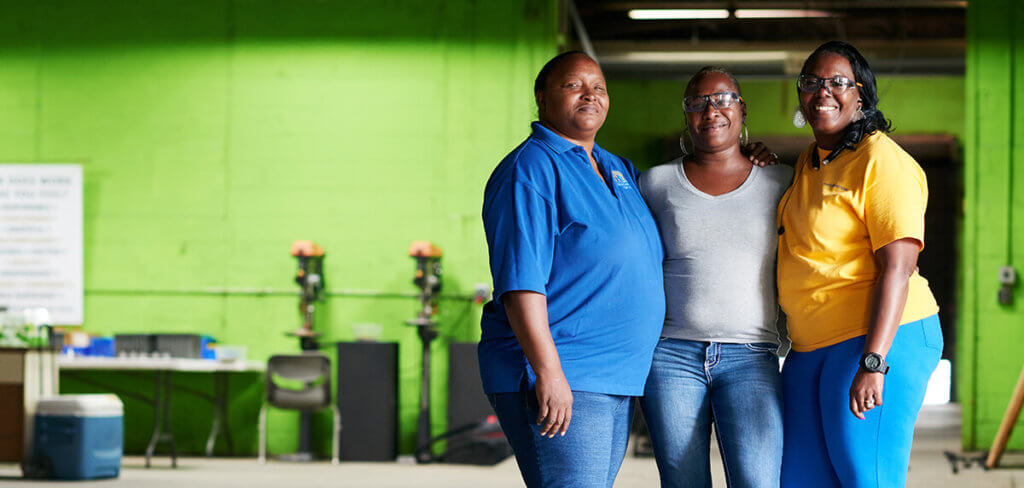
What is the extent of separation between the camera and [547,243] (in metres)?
1.97

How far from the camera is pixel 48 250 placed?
25.1 feet

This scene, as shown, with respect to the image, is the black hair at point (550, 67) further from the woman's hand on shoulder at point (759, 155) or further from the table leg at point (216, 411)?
the table leg at point (216, 411)

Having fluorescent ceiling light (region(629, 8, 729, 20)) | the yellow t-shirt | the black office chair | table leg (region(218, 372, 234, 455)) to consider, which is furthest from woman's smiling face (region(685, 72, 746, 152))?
fluorescent ceiling light (region(629, 8, 729, 20))

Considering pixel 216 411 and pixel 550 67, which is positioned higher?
pixel 550 67

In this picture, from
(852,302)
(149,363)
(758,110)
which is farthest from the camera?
(758,110)

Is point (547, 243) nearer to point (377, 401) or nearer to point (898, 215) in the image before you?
point (898, 215)

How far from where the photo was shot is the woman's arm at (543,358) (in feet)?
6.27

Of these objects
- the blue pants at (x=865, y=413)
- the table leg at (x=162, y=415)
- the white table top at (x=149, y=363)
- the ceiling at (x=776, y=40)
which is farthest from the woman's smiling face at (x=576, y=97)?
the ceiling at (x=776, y=40)

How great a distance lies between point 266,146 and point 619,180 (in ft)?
19.4

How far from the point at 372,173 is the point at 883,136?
5.70m

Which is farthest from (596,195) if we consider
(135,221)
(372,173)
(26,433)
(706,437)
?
(135,221)

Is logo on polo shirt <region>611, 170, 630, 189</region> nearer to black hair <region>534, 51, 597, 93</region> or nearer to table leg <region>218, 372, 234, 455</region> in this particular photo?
black hair <region>534, 51, 597, 93</region>

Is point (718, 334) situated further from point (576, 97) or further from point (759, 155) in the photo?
point (576, 97)

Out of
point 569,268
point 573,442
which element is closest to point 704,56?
point 569,268
